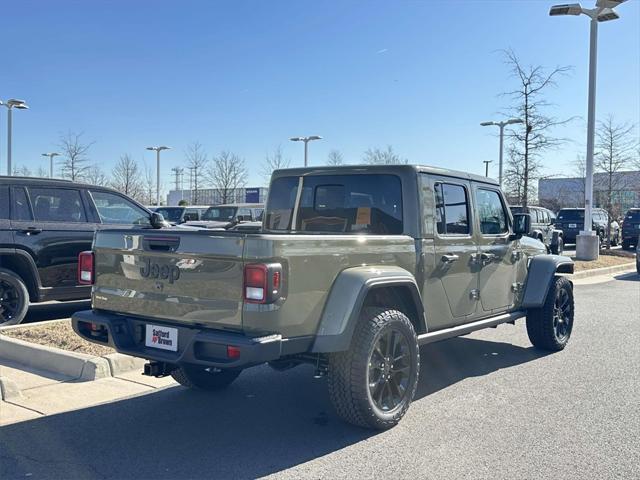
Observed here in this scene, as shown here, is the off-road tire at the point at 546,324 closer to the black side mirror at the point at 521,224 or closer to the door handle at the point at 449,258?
the black side mirror at the point at 521,224

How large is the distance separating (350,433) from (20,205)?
536cm

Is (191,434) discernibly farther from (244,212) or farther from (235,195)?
(235,195)

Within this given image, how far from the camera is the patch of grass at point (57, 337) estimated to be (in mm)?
6145

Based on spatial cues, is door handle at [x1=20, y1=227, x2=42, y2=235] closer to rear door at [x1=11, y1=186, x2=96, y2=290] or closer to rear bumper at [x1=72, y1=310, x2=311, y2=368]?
rear door at [x1=11, y1=186, x2=96, y2=290]

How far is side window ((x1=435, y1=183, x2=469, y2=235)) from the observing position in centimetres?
520

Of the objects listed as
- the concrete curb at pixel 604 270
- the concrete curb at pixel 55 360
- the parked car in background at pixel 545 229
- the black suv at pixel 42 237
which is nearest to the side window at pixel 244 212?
the parked car in background at pixel 545 229

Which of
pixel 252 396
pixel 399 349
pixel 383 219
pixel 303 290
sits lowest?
pixel 252 396

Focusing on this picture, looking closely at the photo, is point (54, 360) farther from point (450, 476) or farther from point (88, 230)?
point (450, 476)

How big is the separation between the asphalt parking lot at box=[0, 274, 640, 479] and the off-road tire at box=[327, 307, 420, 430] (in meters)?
0.15

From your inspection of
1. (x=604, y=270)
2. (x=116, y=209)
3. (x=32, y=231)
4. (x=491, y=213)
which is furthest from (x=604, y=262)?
(x=32, y=231)

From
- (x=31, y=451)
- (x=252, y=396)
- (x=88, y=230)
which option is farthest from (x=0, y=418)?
(x=88, y=230)

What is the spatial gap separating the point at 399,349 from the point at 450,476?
3.71 feet

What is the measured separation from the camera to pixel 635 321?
29.2 ft

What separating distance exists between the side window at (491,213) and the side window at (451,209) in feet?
0.94
